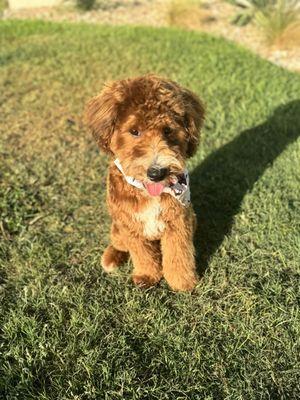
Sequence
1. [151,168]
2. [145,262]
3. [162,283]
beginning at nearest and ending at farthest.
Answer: [151,168] < [145,262] < [162,283]

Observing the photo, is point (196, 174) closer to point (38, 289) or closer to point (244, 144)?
point (244, 144)

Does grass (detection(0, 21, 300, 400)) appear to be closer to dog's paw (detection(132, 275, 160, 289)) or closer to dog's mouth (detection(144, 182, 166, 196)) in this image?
dog's paw (detection(132, 275, 160, 289))

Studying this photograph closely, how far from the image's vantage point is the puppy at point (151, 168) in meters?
3.05

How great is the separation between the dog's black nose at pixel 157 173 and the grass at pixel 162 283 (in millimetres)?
1061

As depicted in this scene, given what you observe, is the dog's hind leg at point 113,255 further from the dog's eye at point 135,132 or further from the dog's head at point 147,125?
the dog's eye at point 135,132

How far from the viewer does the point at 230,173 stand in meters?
5.20

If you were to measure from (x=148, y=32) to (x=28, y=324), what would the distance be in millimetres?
7591

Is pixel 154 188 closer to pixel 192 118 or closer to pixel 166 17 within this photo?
pixel 192 118

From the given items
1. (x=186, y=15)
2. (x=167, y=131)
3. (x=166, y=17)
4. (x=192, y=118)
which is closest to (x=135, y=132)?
(x=167, y=131)

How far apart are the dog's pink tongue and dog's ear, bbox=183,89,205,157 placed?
408 millimetres

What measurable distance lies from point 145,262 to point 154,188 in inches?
29.2

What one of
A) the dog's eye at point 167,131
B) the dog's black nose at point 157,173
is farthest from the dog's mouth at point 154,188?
the dog's eye at point 167,131

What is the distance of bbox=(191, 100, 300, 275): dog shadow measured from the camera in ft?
14.3

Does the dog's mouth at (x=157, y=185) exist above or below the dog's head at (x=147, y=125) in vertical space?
below
